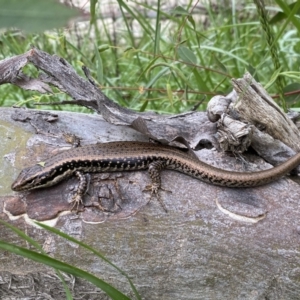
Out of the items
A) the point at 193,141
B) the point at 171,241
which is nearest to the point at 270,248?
the point at 171,241

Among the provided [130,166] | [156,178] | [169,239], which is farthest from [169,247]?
[130,166]

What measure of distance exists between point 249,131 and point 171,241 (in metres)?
0.82

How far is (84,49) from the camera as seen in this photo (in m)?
5.46

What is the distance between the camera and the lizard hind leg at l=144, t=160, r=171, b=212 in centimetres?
217

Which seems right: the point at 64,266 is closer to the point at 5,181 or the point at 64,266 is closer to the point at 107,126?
the point at 5,181

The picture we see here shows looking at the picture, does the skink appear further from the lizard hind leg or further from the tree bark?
the tree bark

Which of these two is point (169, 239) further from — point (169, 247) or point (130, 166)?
point (130, 166)

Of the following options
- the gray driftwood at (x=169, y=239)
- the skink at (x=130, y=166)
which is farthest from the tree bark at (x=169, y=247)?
the skink at (x=130, y=166)

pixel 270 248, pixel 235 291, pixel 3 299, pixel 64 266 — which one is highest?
pixel 64 266

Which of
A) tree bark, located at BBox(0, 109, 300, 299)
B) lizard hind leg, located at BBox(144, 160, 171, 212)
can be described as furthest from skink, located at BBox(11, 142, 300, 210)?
tree bark, located at BBox(0, 109, 300, 299)

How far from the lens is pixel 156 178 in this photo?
2322 millimetres

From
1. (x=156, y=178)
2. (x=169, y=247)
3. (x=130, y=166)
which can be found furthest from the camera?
(x=130, y=166)

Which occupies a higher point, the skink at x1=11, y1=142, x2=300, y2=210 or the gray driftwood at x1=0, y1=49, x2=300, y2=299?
the skink at x1=11, y1=142, x2=300, y2=210

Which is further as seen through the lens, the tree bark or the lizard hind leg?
the lizard hind leg
